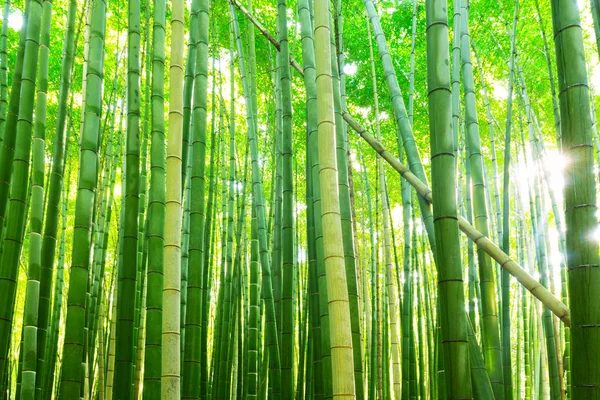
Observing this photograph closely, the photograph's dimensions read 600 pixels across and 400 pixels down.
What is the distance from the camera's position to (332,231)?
4.63ft

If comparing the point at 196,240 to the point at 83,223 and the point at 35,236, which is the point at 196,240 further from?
the point at 35,236

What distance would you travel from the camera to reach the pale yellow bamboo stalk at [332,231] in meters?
1.34

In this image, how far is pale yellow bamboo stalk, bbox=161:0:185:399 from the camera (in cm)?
145

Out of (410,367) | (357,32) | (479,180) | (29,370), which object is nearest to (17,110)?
(29,370)

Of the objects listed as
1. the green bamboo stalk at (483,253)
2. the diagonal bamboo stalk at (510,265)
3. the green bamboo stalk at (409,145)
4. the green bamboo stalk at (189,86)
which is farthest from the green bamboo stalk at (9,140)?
the green bamboo stalk at (483,253)

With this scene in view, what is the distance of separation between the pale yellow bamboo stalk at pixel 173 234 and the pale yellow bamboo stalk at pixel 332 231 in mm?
424

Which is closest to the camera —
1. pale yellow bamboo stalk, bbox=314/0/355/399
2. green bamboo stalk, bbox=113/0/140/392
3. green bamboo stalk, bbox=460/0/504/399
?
pale yellow bamboo stalk, bbox=314/0/355/399

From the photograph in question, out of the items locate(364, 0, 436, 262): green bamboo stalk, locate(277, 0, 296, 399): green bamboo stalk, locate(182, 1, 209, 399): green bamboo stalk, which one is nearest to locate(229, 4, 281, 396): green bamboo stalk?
locate(277, 0, 296, 399): green bamboo stalk

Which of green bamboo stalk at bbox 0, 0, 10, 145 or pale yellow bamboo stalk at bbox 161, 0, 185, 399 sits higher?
green bamboo stalk at bbox 0, 0, 10, 145

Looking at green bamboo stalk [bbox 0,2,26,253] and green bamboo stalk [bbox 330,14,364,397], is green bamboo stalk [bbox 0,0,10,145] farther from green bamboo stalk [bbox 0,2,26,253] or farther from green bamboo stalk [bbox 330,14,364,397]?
green bamboo stalk [bbox 330,14,364,397]

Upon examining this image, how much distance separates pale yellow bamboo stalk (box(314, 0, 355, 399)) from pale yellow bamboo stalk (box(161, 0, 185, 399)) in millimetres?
424

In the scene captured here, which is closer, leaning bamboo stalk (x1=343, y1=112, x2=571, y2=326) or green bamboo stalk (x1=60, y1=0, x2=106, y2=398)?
leaning bamboo stalk (x1=343, y1=112, x2=571, y2=326)

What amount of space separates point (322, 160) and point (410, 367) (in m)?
2.22

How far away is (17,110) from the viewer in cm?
201
